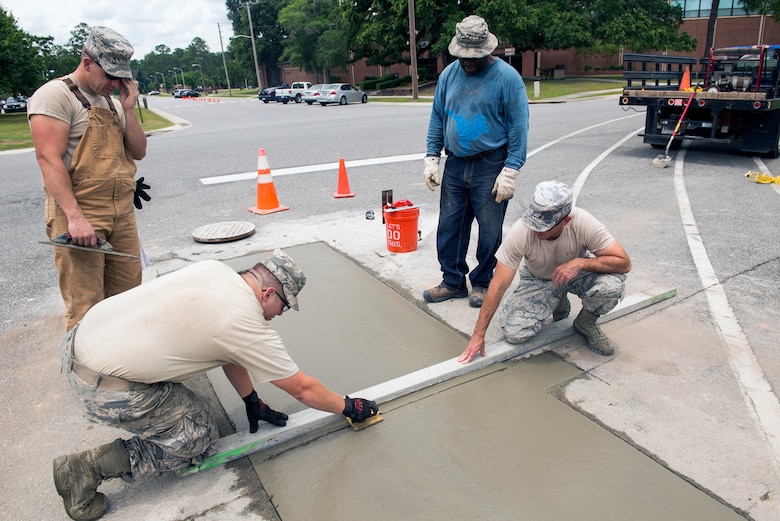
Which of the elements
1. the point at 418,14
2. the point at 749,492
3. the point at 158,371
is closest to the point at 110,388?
the point at 158,371

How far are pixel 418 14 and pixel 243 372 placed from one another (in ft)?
133

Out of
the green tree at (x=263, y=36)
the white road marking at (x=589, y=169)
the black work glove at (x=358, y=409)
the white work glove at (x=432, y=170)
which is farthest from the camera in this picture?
the green tree at (x=263, y=36)

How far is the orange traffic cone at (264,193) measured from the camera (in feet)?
21.9

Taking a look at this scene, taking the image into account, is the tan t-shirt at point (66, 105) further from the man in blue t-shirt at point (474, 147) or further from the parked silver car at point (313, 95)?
the parked silver car at point (313, 95)

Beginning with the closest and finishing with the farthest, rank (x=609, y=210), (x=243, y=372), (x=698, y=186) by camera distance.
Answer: (x=243, y=372), (x=609, y=210), (x=698, y=186)

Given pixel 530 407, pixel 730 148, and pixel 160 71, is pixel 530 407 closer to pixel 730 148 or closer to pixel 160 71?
pixel 730 148

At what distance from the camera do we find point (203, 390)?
3146mm

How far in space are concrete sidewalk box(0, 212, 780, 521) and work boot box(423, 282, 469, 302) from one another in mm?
191

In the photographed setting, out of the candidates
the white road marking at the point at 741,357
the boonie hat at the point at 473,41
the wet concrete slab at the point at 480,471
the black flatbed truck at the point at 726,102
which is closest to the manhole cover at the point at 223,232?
the boonie hat at the point at 473,41

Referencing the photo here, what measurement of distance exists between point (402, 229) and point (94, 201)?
2.65m

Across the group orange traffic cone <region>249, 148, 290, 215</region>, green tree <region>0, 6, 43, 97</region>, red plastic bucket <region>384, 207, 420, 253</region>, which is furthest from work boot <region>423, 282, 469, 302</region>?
green tree <region>0, 6, 43, 97</region>

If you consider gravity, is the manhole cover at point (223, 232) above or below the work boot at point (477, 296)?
above

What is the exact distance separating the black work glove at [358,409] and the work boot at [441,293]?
1.50 m

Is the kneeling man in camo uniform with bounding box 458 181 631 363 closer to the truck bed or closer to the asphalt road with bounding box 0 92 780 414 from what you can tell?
the asphalt road with bounding box 0 92 780 414
